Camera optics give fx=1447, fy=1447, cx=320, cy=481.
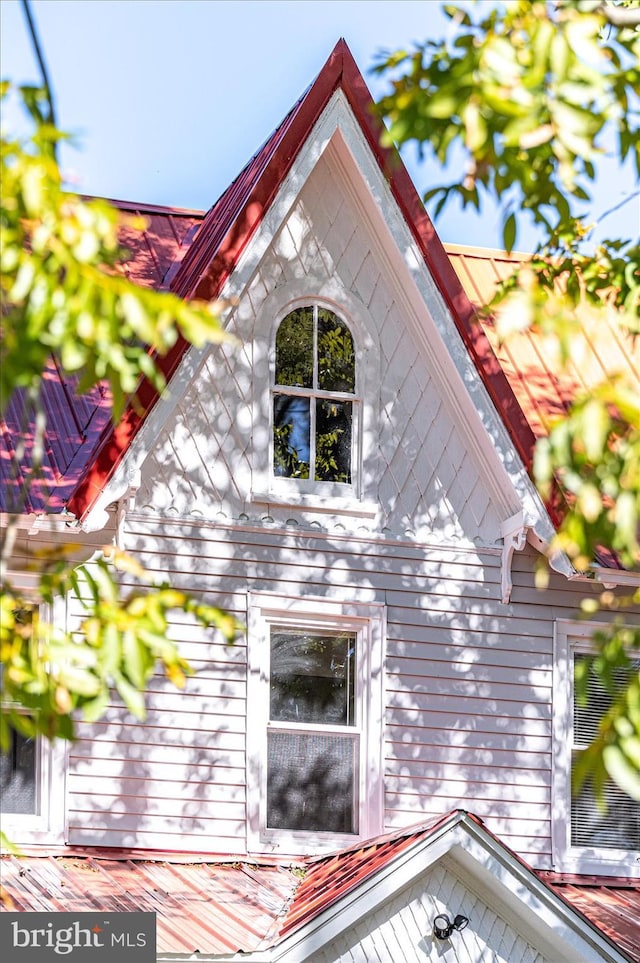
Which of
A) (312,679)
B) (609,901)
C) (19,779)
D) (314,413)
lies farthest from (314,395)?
(609,901)

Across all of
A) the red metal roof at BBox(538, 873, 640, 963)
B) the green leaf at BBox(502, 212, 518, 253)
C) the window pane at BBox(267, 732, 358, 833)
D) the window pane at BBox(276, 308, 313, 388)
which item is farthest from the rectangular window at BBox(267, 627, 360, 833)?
the green leaf at BBox(502, 212, 518, 253)

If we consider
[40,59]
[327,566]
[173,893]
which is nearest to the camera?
[40,59]

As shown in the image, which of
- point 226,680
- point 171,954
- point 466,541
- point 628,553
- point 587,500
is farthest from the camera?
point 466,541

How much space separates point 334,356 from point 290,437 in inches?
34.0

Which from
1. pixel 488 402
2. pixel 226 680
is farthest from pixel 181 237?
pixel 226 680

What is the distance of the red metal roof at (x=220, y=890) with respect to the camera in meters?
9.72

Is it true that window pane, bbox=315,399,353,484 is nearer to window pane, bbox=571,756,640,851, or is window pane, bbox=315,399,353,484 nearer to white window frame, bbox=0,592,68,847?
white window frame, bbox=0,592,68,847

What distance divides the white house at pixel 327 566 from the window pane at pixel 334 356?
21 mm

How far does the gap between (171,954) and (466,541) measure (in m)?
4.73

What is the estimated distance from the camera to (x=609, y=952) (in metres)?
9.96

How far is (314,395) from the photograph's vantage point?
40.7 feet

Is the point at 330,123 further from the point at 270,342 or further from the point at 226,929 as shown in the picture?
the point at 226,929

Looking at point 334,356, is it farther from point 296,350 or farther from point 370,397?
point 370,397

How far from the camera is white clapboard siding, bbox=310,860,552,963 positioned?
1002 centimetres
